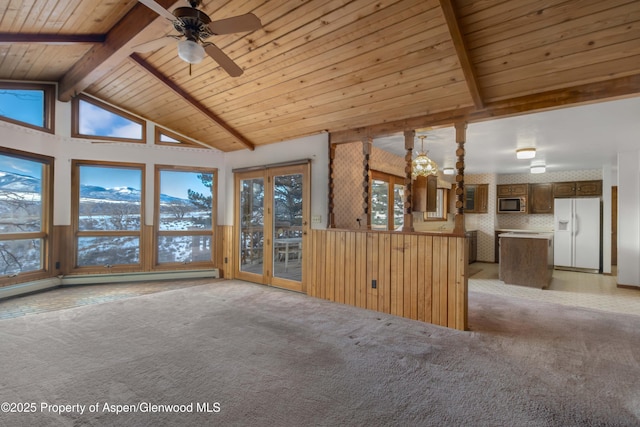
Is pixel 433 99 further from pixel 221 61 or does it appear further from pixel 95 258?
pixel 95 258

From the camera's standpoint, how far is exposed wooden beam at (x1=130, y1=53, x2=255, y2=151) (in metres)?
3.91

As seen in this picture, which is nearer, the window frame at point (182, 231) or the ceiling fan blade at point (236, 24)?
the ceiling fan blade at point (236, 24)

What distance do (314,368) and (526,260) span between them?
4835 millimetres

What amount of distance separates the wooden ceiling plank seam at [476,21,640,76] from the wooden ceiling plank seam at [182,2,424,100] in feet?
3.63

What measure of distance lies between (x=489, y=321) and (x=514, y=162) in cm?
449

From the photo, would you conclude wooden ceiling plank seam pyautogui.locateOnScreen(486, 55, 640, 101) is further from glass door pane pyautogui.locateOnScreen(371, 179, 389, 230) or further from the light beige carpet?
glass door pane pyautogui.locateOnScreen(371, 179, 389, 230)

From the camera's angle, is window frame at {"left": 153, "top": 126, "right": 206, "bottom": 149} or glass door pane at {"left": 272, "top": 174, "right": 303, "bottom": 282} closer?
glass door pane at {"left": 272, "top": 174, "right": 303, "bottom": 282}

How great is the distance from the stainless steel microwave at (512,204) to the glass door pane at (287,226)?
20.6ft

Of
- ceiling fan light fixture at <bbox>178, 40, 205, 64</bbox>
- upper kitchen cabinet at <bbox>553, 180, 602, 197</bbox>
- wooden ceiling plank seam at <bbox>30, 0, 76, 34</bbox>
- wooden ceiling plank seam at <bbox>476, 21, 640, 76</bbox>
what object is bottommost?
upper kitchen cabinet at <bbox>553, 180, 602, 197</bbox>

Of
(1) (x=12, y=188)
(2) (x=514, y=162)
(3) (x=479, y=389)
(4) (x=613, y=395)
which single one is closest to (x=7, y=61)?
(1) (x=12, y=188)

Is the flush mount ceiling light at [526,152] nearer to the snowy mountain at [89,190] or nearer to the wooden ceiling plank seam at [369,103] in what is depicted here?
the wooden ceiling plank seam at [369,103]

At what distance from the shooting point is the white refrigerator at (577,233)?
22.2 ft

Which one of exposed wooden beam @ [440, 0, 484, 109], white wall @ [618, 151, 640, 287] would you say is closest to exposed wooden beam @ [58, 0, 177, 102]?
exposed wooden beam @ [440, 0, 484, 109]

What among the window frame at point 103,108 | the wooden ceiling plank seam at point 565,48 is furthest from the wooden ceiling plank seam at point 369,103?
the window frame at point 103,108
